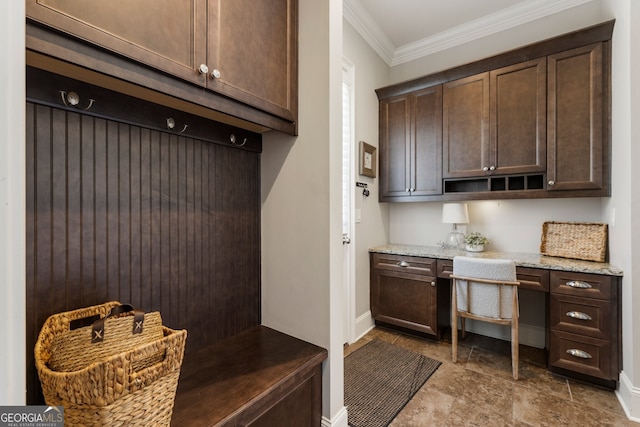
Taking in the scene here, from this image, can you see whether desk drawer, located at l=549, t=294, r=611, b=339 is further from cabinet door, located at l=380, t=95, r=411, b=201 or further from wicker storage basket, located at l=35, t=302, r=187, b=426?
wicker storage basket, located at l=35, t=302, r=187, b=426

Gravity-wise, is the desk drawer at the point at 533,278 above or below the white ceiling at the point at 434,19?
below

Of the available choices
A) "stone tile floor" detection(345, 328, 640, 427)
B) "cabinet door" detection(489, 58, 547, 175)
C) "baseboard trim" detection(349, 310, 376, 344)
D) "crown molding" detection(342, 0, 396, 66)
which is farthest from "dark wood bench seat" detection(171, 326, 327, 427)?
"crown molding" detection(342, 0, 396, 66)

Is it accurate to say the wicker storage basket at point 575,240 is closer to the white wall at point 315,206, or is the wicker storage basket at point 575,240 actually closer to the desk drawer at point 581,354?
the desk drawer at point 581,354

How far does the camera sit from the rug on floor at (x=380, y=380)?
5.82ft

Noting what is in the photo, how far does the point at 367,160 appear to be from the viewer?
298 cm

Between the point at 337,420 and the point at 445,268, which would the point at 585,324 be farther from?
the point at 337,420

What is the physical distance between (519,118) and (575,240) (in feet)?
3.73

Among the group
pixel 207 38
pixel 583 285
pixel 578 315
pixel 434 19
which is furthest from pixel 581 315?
pixel 434 19

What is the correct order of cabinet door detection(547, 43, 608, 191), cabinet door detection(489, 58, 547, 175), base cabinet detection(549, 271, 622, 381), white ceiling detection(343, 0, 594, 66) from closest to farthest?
base cabinet detection(549, 271, 622, 381) → cabinet door detection(547, 43, 608, 191) → cabinet door detection(489, 58, 547, 175) → white ceiling detection(343, 0, 594, 66)

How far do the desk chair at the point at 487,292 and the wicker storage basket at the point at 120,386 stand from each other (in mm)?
2191

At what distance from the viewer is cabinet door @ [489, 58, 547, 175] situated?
2369 millimetres
